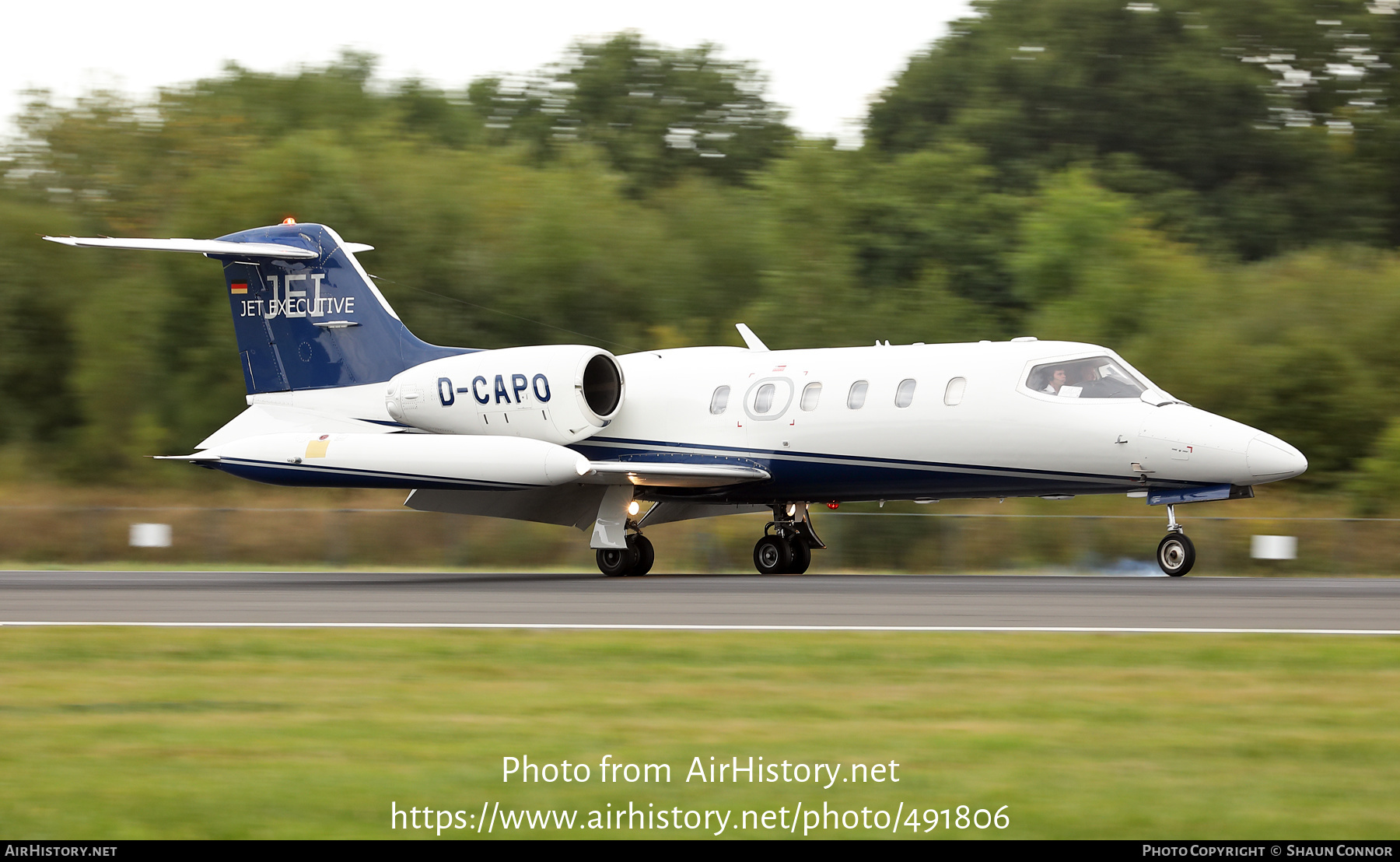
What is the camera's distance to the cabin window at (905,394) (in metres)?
21.4

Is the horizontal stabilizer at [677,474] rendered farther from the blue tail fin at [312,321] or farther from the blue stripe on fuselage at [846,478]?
the blue tail fin at [312,321]

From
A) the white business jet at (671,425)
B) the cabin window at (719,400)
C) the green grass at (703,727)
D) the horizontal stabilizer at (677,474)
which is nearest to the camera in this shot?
the green grass at (703,727)

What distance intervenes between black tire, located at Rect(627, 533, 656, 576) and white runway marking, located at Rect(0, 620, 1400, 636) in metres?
8.98

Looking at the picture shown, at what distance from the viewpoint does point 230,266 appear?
2558 cm

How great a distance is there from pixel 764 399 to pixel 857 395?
4.87 ft

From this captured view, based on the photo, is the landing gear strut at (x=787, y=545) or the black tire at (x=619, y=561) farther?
the landing gear strut at (x=787, y=545)

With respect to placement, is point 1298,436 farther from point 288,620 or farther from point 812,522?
point 288,620

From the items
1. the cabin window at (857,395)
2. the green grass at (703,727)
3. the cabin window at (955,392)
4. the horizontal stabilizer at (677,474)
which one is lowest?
the horizontal stabilizer at (677,474)

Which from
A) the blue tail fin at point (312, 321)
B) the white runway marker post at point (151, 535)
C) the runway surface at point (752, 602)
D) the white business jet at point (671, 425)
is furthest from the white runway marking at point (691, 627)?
the white runway marker post at point (151, 535)

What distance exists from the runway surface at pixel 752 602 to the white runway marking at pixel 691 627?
0.23ft

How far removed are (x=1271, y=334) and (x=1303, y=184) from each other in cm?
1938

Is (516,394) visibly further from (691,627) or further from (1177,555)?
(691,627)

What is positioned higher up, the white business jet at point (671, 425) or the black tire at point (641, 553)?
the white business jet at point (671, 425)

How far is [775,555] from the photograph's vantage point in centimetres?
2412
